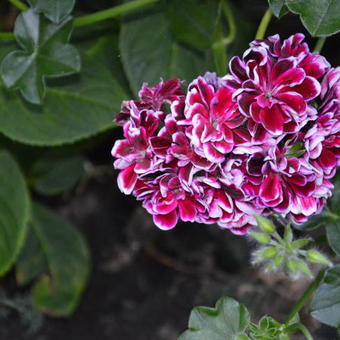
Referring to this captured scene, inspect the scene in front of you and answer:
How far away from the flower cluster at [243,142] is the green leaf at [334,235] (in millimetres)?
149

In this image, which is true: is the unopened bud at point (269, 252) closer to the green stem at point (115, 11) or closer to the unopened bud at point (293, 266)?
the unopened bud at point (293, 266)

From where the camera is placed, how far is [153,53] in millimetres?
1196

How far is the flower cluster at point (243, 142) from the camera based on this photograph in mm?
758

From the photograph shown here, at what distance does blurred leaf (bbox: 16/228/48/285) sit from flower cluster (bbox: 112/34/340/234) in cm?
81

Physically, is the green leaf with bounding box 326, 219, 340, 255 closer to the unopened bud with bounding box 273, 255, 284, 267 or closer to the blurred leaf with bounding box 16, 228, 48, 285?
the unopened bud with bounding box 273, 255, 284, 267

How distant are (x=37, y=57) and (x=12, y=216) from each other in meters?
0.34

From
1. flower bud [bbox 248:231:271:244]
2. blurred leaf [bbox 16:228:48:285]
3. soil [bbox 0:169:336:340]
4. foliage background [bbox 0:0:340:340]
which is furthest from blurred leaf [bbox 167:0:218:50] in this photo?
blurred leaf [bbox 16:228:48:285]

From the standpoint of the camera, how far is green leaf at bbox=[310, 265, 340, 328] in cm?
90

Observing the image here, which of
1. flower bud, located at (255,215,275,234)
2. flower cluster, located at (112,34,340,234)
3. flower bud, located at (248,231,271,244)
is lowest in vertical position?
flower bud, located at (248,231,271,244)

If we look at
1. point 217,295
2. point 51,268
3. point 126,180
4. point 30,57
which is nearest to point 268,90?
point 126,180

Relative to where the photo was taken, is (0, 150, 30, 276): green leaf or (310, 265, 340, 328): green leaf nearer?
(310, 265, 340, 328): green leaf

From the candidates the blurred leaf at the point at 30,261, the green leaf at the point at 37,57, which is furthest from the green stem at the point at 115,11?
the blurred leaf at the point at 30,261

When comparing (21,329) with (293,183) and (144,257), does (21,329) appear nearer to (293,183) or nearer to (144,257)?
(144,257)

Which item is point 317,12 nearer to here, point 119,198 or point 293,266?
point 293,266
